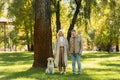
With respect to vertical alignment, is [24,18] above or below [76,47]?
above

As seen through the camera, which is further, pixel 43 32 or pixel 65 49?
pixel 43 32

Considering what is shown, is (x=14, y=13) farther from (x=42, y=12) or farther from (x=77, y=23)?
(x=42, y=12)

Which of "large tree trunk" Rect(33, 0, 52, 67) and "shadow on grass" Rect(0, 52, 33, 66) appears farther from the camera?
"shadow on grass" Rect(0, 52, 33, 66)

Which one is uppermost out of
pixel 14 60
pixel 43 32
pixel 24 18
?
pixel 24 18

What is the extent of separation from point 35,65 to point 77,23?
15956 mm

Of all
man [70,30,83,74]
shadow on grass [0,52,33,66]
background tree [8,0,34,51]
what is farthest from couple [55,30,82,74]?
background tree [8,0,34,51]

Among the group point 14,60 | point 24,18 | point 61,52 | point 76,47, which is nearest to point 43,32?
point 61,52

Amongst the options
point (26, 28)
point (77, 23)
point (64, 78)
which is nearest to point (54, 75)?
point (64, 78)

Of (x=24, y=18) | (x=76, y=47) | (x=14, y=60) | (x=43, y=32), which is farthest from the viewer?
(x=24, y=18)

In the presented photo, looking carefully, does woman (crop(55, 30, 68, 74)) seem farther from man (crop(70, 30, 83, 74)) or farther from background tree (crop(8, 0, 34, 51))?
background tree (crop(8, 0, 34, 51))

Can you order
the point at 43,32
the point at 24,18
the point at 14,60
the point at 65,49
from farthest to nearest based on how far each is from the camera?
1. the point at 24,18
2. the point at 14,60
3. the point at 43,32
4. the point at 65,49

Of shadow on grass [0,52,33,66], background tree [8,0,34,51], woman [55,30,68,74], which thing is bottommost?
shadow on grass [0,52,33,66]

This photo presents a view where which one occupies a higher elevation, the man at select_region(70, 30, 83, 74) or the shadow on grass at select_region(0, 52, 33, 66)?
the man at select_region(70, 30, 83, 74)

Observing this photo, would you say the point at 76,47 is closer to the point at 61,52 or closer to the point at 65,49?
the point at 65,49
